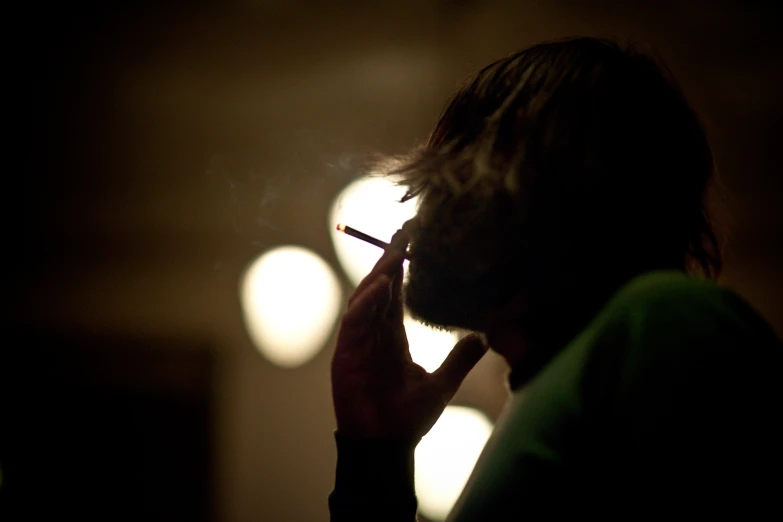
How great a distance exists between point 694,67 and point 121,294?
4.78 feet

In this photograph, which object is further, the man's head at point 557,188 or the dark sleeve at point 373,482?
the dark sleeve at point 373,482

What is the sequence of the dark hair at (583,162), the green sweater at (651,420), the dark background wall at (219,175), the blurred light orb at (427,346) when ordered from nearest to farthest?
the green sweater at (651,420), the dark hair at (583,162), the blurred light orb at (427,346), the dark background wall at (219,175)

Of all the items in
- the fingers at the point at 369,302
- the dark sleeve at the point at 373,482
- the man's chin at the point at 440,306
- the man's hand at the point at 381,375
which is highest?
the man's chin at the point at 440,306

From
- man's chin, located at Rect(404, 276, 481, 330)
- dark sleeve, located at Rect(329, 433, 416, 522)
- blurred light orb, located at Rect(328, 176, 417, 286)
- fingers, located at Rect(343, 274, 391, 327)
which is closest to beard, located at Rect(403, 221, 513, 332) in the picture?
man's chin, located at Rect(404, 276, 481, 330)

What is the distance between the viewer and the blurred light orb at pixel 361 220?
3.78 ft

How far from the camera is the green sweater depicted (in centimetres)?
29

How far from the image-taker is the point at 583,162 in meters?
0.44

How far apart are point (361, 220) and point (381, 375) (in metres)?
0.56

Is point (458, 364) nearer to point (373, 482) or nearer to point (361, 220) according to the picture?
point (373, 482)

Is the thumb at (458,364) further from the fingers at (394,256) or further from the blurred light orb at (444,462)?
the blurred light orb at (444,462)

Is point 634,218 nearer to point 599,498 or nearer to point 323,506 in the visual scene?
point 599,498

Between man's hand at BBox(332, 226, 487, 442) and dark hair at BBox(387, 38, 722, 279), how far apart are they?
19 centimetres

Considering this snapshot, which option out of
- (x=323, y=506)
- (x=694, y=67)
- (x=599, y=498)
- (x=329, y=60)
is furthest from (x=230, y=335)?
(x=694, y=67)

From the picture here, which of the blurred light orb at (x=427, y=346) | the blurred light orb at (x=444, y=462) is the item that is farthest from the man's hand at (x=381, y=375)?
the blurred light orb at (x=444, y=462)
